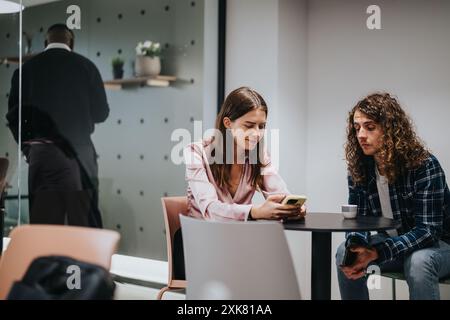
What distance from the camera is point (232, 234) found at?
1.68m

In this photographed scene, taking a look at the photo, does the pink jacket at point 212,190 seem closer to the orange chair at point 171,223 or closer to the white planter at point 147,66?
the orange chair at point 171,223

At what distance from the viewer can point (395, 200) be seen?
267 cm

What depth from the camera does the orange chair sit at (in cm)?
256

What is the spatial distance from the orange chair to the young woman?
0.08 m

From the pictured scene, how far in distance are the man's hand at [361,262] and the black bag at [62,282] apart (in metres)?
1.19

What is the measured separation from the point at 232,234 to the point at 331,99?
230cm

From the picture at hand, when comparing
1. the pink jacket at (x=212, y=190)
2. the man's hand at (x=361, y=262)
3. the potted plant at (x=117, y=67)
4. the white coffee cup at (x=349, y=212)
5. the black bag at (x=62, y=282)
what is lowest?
the man's hand at (x=361, y=262)

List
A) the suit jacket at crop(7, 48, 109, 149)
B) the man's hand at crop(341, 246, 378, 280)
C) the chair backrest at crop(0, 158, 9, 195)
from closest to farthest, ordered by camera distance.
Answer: the man's hand at crop(341, 246, 378, 280)
the chair backrest at crop(0, 158, 9, 195)
the suit jacket at crop(7, 48, 109, 149)

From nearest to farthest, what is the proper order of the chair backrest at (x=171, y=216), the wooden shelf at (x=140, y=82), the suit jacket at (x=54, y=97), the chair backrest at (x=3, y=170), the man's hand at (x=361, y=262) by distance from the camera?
1. the man's hand at (x=361, y=262)
2. the chair backrest at (x=171, y=216)
3. the chair backrest at (x=3, y=170)
4. the suit jacket at (x=54, y=97)
5. the wooden shelf at (x=140, y=82)

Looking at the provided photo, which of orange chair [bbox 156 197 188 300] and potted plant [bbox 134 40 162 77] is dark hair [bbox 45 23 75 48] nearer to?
potted plant [bbox 134 40 162 77]

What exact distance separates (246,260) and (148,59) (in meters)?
2.47

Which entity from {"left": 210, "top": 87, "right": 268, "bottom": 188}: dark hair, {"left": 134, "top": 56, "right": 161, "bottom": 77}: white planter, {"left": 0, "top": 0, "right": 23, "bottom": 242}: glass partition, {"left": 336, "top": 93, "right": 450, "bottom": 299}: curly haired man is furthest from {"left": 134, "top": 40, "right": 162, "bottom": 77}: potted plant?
{"left": 336, "top": 93, "right": 450, "bottom": 299}: curly haired man

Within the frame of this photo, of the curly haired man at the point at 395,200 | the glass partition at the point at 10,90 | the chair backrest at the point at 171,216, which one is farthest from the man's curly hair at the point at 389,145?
the glass partition at the point at 10,90

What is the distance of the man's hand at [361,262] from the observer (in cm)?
248
